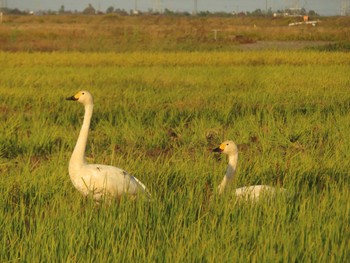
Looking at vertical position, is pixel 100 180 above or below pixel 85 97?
below

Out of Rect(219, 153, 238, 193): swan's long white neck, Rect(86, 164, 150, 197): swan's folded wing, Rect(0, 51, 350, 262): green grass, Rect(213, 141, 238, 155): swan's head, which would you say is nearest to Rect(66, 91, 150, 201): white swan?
Rect(86, 164, 150, 197): swan's folded wing

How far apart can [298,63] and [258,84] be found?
6152 mm

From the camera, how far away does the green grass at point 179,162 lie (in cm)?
376

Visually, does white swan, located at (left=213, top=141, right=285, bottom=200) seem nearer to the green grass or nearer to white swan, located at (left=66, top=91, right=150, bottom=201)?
the green grass

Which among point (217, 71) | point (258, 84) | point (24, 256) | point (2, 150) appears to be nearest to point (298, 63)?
point (217, 71)

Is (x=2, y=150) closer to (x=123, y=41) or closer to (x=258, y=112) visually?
(x=258, y=112)

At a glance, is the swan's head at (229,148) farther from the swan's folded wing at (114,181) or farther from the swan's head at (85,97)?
the swan's head at (85,97)

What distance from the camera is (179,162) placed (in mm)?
6336

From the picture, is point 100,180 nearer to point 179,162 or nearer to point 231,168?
point 231,168

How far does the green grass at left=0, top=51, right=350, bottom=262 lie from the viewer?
3.76 meters

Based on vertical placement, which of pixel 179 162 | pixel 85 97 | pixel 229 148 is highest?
pixel 85 97

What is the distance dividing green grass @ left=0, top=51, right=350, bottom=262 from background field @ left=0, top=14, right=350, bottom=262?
0.02m

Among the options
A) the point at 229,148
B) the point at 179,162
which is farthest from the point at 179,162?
the point at 229,148

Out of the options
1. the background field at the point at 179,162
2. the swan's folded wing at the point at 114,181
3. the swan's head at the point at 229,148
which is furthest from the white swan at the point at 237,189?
the swan's folded wing at the point at 114,181
